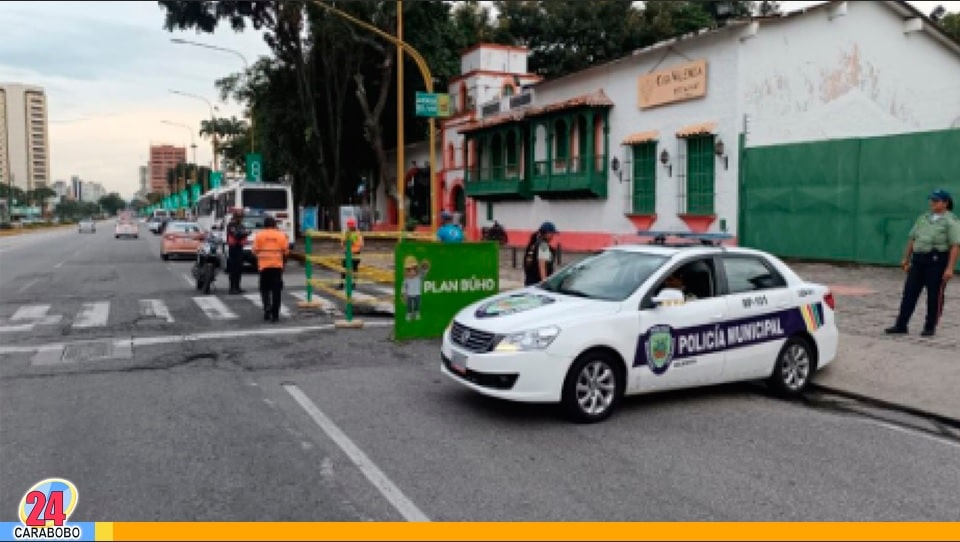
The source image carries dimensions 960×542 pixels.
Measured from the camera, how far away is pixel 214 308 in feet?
46.2

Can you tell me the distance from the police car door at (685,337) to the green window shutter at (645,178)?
17.1 meters

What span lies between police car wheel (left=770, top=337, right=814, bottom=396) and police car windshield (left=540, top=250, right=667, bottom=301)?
5.65ft

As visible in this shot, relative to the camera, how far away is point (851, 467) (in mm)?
5637

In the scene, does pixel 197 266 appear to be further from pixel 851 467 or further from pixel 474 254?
pixel 851 467

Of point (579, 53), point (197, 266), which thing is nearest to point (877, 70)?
point (197, 266)

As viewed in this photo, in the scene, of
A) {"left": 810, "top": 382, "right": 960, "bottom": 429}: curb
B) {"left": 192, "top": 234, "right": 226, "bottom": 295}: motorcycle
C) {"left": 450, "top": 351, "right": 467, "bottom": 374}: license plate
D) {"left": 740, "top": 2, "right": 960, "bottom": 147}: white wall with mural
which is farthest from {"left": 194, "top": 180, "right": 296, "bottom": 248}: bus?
{"left": 810, "top": 382, "right": 960, "bottom": 429}: curb

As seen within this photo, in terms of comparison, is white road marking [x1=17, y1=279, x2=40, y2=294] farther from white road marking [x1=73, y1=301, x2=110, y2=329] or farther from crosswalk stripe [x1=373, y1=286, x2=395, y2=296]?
crosswalk stripe [x1=373, y1=286, x2=395, y2=296]

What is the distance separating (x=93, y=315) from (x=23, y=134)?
4960 inches

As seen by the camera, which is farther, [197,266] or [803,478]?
[197,266]

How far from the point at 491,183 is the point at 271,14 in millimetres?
12333

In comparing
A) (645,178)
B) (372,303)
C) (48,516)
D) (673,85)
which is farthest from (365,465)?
(645,178)

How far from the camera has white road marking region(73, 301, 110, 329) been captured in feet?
39.7

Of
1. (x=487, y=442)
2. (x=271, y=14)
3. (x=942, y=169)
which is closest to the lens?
(x=487, y=442)

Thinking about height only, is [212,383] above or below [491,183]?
below
